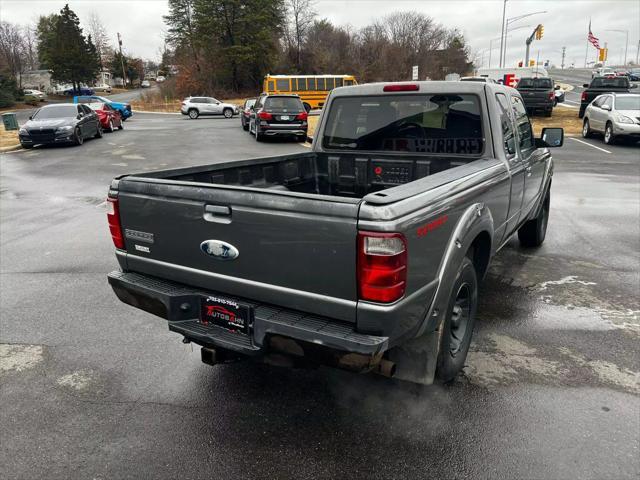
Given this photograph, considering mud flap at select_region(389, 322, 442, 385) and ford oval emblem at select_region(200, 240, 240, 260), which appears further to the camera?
mud flap at select_region(389, 322, 442, 385)

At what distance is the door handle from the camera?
2656 mm

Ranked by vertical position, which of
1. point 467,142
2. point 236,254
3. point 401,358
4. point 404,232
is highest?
point 467,142

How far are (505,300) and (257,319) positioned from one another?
3.12 m

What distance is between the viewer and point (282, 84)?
3862 cm

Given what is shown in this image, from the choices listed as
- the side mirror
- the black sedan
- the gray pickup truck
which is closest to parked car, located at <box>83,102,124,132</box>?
the black sedan

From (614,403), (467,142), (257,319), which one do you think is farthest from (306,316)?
(467,142)

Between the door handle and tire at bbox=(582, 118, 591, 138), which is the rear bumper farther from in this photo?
tire at bbox=(582, 118, 591, 138)

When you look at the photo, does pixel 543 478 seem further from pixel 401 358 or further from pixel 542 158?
pixel 542 158

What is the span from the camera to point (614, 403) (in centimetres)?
318

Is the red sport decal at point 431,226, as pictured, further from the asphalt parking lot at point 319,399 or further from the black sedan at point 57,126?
the black sedan at point 57,126

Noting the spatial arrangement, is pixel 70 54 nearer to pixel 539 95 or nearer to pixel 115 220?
pixel 539 95

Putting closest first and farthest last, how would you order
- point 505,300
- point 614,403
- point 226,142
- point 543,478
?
point 543,478 < point 614,403 < point 505,300 < point 226,142

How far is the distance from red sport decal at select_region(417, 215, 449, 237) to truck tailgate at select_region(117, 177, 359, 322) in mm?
386

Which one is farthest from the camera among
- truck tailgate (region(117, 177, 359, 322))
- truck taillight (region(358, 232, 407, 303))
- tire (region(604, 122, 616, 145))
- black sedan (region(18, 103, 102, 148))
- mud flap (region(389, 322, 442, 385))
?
black sedan (region(18, 103, 102, 148))
